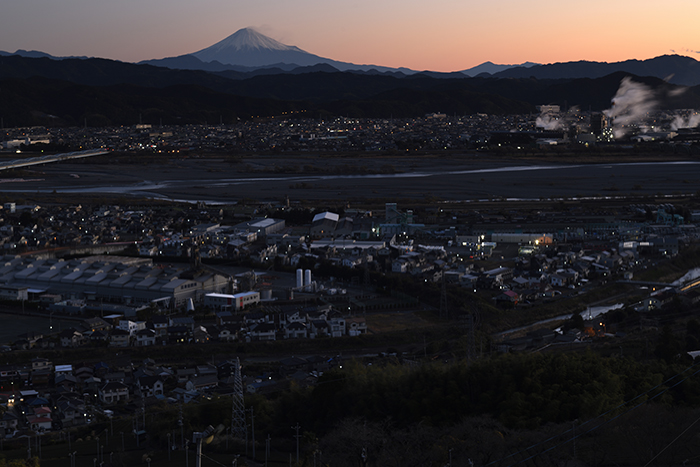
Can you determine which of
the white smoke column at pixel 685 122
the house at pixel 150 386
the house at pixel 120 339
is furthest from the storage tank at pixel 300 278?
the white smoke column at pixel 685 122

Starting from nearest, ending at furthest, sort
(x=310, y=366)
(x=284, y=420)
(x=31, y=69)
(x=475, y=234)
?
(x=284, y=420), (x=310, y=366), (x=475, y=234), (x=31, y=69)

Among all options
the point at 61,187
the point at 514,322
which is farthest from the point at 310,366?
the point at 61,187

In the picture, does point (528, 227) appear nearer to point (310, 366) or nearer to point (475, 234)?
point (475, 234)

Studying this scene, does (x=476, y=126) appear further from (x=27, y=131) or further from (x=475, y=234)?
(x=475, y=234)

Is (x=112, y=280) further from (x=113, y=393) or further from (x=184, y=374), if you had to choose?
(x=113, y=393)

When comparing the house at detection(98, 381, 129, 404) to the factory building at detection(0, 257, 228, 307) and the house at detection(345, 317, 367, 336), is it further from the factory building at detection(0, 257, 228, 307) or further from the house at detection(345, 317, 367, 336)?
the factory building at detection(0, 257, 228, 307)

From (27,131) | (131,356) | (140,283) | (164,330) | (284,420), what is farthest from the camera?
(27,131)

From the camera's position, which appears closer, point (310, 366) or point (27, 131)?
point (310, 366)

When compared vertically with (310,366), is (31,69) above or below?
above

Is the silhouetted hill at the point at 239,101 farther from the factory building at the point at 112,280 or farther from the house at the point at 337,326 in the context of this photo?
the house at the point at 337,326
